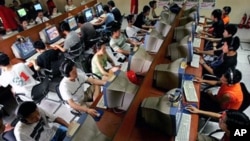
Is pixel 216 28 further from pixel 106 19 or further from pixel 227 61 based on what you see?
pixel 106 19

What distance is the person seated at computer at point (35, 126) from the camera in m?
1.68

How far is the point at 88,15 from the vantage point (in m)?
5.54

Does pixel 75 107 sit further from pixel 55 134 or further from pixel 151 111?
pixel 151 111

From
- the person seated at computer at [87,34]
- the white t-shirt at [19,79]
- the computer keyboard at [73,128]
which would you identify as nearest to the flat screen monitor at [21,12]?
the person seated at computer at [87,34]

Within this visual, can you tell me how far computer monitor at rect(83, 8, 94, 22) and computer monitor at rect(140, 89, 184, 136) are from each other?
14.0 feet

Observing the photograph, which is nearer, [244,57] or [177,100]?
[177,100]

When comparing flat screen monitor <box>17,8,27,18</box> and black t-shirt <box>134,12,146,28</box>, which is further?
flat screen monitor <box>17,8,27,18</box>

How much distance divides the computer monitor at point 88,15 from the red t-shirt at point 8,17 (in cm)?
212

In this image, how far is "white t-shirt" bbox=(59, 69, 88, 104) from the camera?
2.16 meters

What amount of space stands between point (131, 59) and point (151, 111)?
887 mm

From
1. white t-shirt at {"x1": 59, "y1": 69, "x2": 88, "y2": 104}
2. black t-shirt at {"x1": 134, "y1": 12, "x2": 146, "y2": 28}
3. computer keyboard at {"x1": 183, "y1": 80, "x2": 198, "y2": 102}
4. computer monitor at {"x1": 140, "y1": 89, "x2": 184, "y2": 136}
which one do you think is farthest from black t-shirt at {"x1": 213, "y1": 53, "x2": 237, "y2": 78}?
black t-shirt at {"x1": 134, "y1": 12, "x2": 146, "y2": 28}

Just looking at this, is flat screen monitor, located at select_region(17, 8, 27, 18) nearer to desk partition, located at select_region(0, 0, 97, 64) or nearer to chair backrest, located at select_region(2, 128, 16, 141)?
desk partition, located at select_region(0, 0, 97, 64)

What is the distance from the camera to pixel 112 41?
3525 mm

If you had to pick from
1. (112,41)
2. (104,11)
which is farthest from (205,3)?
(112,41)
